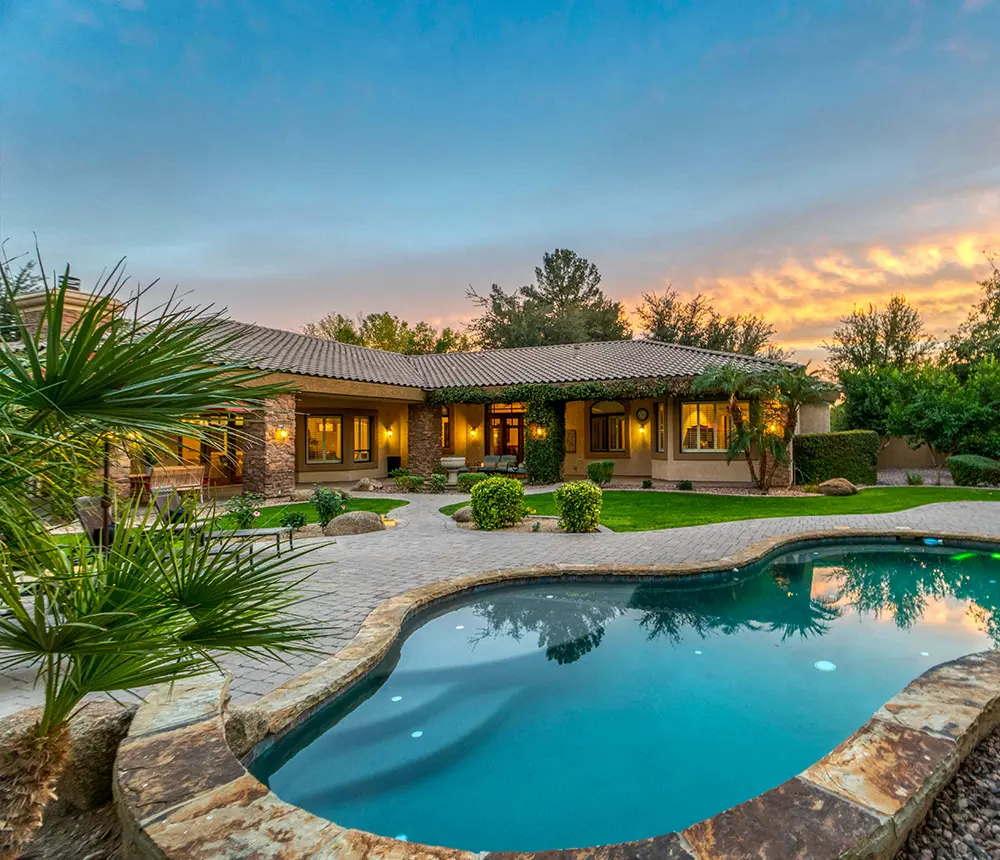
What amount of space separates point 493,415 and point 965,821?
19.7 meters

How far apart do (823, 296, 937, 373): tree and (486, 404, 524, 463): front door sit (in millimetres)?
22018

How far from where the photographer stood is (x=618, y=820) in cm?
290

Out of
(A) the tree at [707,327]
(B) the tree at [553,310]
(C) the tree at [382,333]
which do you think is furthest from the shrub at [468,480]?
(C) the tree at [382,333]

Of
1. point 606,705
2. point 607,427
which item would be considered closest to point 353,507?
point 606,705

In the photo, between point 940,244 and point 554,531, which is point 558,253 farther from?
point 554,531

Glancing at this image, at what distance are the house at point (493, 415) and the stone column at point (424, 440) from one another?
0.04 meters

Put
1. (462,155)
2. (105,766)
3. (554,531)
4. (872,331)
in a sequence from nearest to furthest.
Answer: (105,766) → (554,531) → (462,155) → (872,331)

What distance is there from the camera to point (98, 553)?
1884 mm

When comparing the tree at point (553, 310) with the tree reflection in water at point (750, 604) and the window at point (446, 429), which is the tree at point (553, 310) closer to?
the window at point (446, 429)

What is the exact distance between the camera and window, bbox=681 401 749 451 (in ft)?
53.9

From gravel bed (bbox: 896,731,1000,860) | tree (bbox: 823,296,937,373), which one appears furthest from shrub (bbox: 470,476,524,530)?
tree (bbox: 823,296,937,373)

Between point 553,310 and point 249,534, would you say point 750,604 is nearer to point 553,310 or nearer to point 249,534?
point 249,534

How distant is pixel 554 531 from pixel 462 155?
10876mm

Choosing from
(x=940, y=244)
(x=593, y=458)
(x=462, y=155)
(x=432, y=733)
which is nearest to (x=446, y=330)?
(x=593, y=458)
